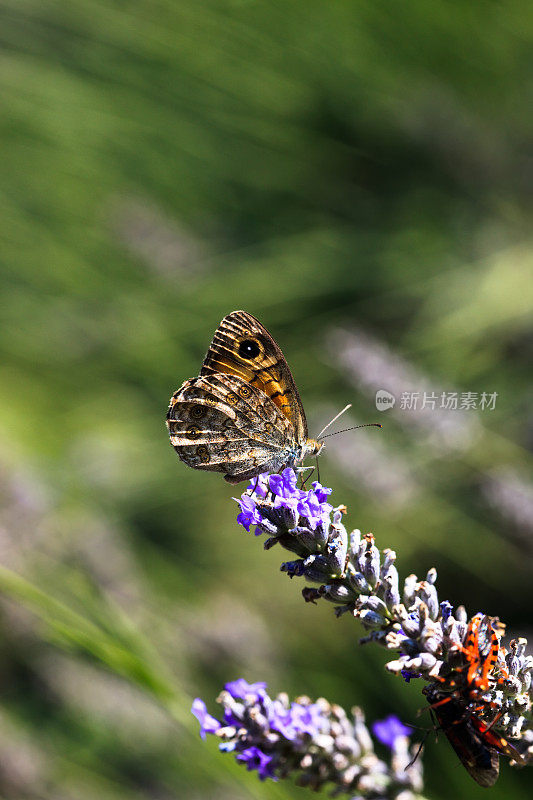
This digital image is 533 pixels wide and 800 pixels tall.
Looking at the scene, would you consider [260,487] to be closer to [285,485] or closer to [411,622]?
[285,485]

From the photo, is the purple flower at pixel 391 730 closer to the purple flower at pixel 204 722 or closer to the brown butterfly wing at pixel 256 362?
the purple flower at pixel 204 722

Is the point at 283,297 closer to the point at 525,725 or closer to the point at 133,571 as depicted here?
the point at 133,571

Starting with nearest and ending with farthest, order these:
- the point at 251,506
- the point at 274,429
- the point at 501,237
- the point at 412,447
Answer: the point at 251,506 < the point at 274,429 < the point at 412,447 < the point at 501,237

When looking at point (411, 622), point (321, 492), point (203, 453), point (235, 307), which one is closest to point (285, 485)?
point (321, 492)

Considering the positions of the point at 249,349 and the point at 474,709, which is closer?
the point at 474,709

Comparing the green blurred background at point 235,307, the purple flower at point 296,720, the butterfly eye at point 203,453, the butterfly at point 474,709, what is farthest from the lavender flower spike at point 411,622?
the green blurred background at point 235,307

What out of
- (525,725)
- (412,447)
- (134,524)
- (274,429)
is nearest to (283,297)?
(412,447)

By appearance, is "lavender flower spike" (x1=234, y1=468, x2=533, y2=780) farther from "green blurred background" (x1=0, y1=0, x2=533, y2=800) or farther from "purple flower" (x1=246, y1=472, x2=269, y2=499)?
"green blurred background" (x1=0, y1=0, x2=533, y2=800)
